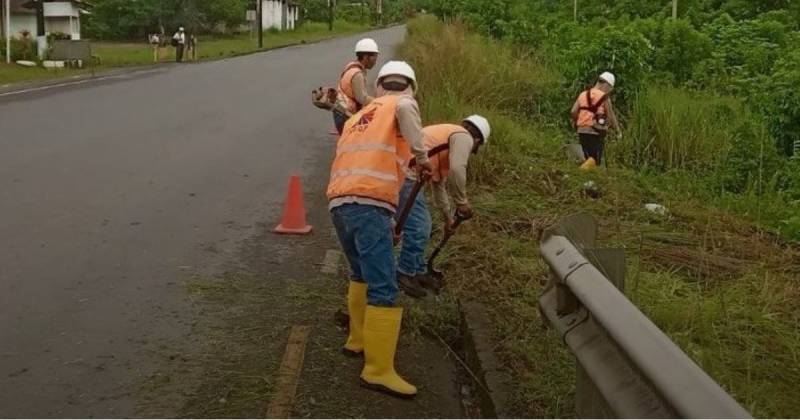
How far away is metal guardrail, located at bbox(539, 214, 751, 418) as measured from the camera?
245 centimetres

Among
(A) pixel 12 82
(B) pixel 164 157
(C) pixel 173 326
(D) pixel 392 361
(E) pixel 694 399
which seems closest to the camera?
(E) pixel 694 399

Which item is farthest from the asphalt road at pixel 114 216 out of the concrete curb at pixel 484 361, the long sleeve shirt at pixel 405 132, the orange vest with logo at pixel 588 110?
the orange vest with logo at pixel 588 110

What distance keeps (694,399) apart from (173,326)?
392cm

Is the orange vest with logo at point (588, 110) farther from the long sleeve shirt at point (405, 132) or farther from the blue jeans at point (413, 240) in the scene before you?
the long sleeve shirt at point (405, 132)

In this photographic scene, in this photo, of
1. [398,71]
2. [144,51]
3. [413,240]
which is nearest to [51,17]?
[144,51]

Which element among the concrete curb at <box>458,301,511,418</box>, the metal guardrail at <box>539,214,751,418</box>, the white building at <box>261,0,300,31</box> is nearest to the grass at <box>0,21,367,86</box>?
the white building at <box>261,0,300,31</box>

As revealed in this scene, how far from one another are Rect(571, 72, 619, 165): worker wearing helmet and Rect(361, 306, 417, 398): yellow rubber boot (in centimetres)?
761

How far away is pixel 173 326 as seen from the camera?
18.8 ft

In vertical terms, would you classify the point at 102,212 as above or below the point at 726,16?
below

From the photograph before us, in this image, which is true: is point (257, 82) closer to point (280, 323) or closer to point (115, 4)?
point (280, 323)

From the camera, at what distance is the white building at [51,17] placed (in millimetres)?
39500

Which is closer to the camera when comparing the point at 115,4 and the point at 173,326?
the point at 173,326

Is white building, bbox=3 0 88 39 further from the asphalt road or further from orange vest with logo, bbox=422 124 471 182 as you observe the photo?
orange vest with logo, bbox=422 124 471 182

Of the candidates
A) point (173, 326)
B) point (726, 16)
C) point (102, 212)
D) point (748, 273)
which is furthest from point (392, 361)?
point (726, 16)
